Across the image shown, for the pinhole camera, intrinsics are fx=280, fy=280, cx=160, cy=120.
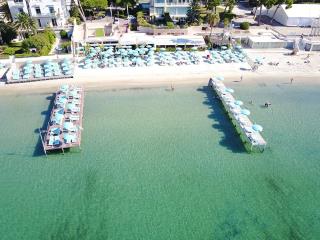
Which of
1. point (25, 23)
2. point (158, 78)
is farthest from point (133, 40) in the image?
point (25, 23)

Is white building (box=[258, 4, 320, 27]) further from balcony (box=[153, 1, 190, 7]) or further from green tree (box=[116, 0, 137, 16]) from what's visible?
green tree (box=[116, 0, 137, 16])

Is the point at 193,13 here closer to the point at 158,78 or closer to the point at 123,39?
the point at 123,39

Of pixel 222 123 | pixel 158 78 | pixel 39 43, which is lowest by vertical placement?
pixel 222 123

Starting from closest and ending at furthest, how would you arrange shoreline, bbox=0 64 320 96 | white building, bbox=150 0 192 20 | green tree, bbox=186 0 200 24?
shoreline, bbox=0 64 320 96 < green tree, bbox=186 0 200 24 < white building, bbox=150 0 192 20

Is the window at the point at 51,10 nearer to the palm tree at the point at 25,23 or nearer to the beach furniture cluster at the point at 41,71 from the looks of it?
the palm tree at the point at 25,23

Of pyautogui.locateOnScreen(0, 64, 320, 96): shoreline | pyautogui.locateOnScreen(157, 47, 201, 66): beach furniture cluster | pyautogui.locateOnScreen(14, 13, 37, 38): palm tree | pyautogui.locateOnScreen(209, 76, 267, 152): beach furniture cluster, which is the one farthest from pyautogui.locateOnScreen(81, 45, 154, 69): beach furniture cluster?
pyautogui.locateOnScreen(209, 76, 267, 152): beach furniture cluster

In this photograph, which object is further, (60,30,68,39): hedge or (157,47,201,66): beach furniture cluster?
(60,30,68,39): hedge
